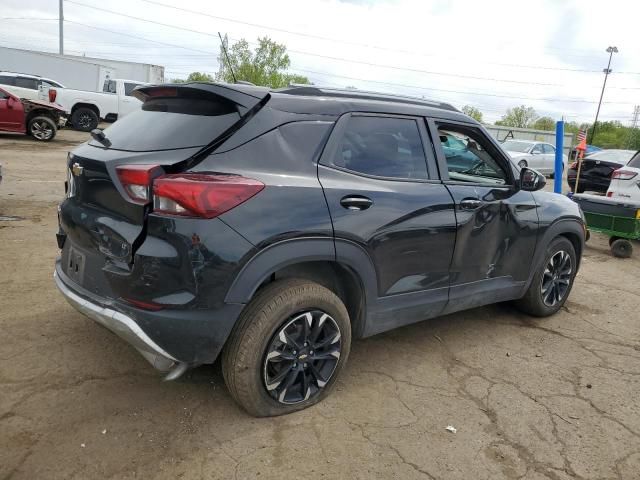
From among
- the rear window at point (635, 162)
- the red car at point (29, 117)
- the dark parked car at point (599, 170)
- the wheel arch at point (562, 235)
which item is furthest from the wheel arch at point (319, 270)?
the red car at point (29, 117)

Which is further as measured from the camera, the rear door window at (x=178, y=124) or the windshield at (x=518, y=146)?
the windshield at (x=518, y=146)

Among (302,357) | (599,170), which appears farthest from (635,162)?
(302,357)

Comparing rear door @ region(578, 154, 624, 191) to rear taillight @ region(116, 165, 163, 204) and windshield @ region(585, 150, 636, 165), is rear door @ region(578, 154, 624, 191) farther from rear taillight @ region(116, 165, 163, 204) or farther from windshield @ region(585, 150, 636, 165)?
rear taillight @ region(116, 165, 163, 204)

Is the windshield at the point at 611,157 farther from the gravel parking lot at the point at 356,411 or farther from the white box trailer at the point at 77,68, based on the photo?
the white box trailer at the point at 77,68

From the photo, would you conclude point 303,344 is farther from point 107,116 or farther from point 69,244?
point 107,116

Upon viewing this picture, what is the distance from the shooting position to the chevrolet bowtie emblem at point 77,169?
2801 millimetres

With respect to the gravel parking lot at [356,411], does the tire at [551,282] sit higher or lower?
higher

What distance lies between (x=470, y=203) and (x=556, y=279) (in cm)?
168

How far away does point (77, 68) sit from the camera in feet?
90.7

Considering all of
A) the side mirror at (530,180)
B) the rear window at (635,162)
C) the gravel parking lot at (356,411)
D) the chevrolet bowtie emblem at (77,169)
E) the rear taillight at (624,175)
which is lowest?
the gravel parking lot at (356,411)

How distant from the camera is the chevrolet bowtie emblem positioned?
2.80 metres

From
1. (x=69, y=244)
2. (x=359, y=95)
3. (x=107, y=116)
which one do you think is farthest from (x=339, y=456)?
(x=107, y=116)

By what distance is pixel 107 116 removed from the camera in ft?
65.1

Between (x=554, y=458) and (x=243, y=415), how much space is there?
1685 millimetres
